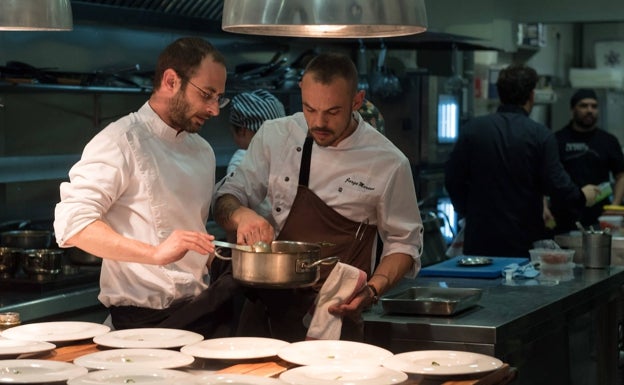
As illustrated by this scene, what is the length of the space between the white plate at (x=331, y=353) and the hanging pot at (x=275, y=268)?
167 millimetres

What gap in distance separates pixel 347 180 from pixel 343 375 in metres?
1.08

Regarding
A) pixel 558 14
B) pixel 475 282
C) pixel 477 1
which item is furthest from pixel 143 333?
pixel 558 14

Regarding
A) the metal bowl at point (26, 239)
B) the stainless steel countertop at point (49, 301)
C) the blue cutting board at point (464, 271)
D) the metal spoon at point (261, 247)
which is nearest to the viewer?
the metal spoon at point (261, 247)

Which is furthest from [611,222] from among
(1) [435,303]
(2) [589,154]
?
(1) [435,303]

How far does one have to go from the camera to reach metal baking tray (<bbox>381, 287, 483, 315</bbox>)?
3.57 m

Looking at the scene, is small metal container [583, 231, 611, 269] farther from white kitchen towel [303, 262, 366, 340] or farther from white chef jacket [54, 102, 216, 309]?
white chef jacket [54, 102, 216, 309]

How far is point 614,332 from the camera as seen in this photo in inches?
193

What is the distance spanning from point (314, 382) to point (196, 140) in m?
1.23

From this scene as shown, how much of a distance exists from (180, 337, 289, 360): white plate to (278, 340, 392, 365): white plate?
0.04 m

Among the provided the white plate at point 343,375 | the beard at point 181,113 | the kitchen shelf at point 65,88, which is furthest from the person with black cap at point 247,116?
the white plate at point 343,375

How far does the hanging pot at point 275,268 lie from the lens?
9.62ft

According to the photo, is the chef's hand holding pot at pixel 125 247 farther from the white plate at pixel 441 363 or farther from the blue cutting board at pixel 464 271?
the blue cutting board at pixel 464 271

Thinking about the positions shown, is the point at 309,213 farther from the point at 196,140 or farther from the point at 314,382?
the point at 314,382

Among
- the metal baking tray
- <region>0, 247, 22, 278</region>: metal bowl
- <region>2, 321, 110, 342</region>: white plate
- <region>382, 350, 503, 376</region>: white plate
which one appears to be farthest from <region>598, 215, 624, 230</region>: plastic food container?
<region>2, 321, 110, 342</region>: white plate
